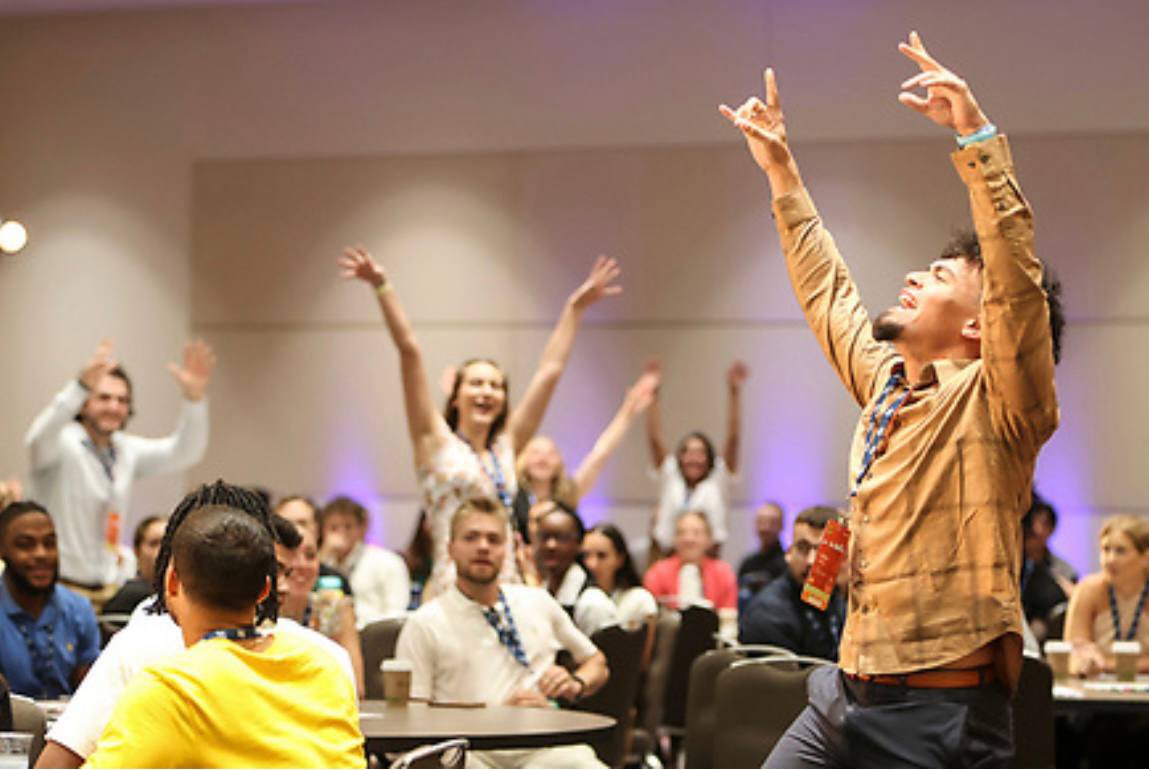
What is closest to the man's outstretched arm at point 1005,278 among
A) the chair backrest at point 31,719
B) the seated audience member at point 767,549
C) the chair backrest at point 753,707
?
the chair backrest at point 753,707

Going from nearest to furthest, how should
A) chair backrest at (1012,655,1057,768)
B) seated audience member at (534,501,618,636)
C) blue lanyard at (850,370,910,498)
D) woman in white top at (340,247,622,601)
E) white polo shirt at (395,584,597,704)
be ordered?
blue lanyard at (850,370,910,498)
chair backrest at (1012,655,1057,768)
white polo shirt at (395,584,597,704)
woman in white top at (340,247,622,601)
seated audience member at (534,501,618,636)

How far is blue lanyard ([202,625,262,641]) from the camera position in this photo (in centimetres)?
223

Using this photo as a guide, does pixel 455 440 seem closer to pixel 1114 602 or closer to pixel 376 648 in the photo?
pixel 376 648

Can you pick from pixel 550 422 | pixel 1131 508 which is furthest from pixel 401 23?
pixel 1131 508

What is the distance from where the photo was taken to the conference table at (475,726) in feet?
11.4

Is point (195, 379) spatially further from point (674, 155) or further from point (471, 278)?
point (674, 155)

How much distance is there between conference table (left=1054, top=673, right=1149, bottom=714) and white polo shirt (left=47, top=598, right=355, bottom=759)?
9.54ft

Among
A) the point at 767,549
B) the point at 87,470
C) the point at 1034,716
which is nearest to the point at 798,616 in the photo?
the point at 1034,716

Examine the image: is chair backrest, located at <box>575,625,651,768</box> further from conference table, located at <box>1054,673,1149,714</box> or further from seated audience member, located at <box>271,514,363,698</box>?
conference table, located at <box>1054,673,1149,714</box>

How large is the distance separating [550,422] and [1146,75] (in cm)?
416

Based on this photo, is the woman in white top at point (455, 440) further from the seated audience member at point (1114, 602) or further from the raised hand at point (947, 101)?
the raised hand at point (947, 101)

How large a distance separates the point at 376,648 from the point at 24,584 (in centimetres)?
112

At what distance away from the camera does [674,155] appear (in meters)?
10.5

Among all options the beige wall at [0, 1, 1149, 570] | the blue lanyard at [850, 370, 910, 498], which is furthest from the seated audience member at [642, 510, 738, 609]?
the blue lanyard at [850, 370, 910, 498]
